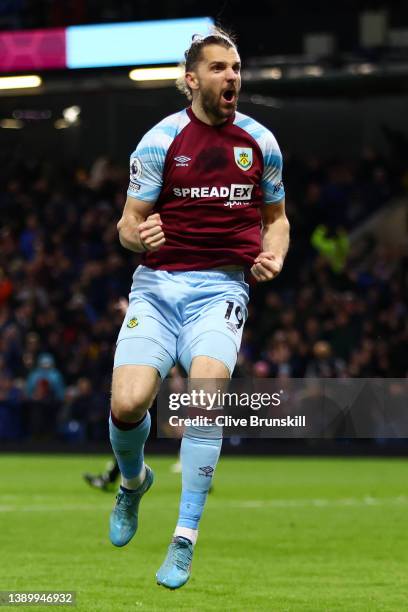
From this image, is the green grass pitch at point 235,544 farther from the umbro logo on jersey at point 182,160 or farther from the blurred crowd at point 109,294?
the blurred crowd at point 109,294

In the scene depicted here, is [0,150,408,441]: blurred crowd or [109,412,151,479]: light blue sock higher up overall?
[109,412,151,479]: light blue sock

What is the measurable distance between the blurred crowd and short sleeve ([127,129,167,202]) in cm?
1474

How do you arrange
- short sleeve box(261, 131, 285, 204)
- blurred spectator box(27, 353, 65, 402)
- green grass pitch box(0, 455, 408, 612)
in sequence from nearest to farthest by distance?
1. short sleeve box(261, 131, 285, 204)
2. green grass pitch box(0, 455, 408, 612)
3. blurred spectator box(27, 353, 65, 402)

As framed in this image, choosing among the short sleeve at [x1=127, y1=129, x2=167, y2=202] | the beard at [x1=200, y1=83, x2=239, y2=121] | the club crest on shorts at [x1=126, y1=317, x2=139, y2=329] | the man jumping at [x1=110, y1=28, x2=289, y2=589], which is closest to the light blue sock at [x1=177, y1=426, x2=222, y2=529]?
the man jumping at [x1=110, y1=28, x2=289, y2=589]

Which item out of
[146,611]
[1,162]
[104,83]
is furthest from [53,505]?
[1,162]

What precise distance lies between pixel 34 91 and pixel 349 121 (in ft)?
25.5

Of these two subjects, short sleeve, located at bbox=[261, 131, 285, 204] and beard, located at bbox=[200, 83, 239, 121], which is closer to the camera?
beard, located at bbox=[200, 83, 239, 121]

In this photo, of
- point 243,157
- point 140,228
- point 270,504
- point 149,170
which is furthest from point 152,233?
point 270,504

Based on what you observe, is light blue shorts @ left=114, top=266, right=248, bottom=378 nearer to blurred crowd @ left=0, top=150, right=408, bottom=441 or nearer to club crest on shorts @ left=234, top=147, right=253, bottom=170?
club crest on shorts @ left=234, top=147, right=253, bottom=170

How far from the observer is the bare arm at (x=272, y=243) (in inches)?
286

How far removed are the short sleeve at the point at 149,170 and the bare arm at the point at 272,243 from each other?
2.20 ft

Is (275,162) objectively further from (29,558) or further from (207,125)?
(29,558)

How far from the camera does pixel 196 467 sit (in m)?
7.14

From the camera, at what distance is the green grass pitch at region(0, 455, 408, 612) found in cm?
825
